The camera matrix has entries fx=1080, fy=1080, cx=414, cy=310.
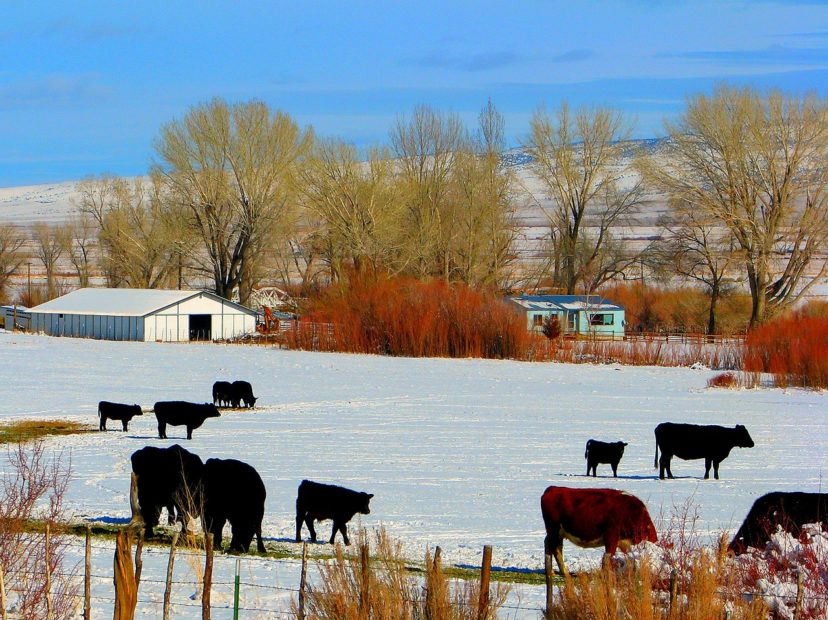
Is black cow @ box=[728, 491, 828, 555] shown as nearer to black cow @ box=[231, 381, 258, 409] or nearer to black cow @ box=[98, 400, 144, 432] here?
black cow @ box=[98, 400, 144, 432]

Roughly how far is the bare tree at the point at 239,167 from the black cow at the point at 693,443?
70.0 meters

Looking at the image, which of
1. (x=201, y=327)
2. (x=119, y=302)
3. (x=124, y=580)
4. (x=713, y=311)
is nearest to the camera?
(x=124, y=580)

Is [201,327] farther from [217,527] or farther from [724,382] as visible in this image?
[217,527]

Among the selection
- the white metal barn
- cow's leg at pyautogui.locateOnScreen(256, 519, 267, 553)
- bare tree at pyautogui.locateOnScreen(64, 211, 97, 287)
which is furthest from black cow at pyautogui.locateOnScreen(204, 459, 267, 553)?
bare tree at pyautogui.locateOnScreen(64, 211, 97, 287)

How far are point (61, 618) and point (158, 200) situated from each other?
301ft

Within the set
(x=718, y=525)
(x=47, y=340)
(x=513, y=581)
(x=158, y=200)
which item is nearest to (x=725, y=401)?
(x=718, y=525)

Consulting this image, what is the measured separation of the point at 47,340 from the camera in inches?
2635

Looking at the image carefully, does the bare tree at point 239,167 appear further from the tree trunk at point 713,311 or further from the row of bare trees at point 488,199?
the tree trunk at point 713,311

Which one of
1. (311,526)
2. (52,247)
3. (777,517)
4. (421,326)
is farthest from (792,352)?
(52,247)

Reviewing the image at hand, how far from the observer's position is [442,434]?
2711 centimetres

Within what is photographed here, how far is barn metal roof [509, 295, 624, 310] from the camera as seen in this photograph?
254ft

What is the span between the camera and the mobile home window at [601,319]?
7717 centimetres

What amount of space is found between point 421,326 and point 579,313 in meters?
20.5

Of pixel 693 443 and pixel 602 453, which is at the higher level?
pixel 693 443
